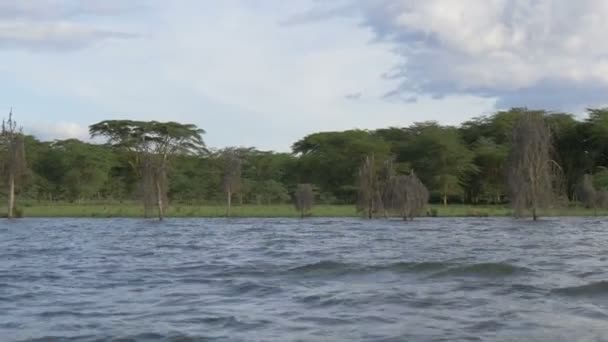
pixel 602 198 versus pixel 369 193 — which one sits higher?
pixel 369 193

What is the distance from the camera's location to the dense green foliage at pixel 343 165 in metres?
84.3

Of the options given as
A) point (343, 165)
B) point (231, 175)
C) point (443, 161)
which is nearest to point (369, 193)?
point (231, 175)

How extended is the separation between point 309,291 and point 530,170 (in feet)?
113

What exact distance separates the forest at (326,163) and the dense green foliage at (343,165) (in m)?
0.10

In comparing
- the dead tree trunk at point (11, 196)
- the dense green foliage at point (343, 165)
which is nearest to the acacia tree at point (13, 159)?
the dead tree trunk at point (11, 196)

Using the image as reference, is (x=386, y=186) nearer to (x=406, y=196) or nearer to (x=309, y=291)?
(x=406, y=196)

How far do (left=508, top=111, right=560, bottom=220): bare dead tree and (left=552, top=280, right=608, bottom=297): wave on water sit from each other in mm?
32614

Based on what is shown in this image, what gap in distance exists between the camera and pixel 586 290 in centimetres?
1573

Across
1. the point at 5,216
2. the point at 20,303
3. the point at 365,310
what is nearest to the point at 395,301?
the point at 365,310

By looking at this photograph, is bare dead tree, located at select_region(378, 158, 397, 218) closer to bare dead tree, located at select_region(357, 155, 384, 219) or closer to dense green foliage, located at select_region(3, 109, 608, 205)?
bare dead tree, located at select_region(357, 155, 384, 219)

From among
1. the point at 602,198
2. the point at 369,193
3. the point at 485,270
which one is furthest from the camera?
the point at 602,198

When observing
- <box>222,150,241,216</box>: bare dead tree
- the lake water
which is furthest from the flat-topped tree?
the lake water

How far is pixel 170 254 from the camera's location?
25.5 m

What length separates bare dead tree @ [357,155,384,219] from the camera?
187 feet
